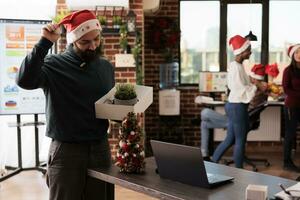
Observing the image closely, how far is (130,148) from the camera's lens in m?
2.21

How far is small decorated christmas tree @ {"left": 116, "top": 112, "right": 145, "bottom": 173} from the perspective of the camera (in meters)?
2.21

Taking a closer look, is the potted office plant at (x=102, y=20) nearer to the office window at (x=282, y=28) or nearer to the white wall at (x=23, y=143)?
the white wall at (x=23, y=143)

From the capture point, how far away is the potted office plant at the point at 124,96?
2266 mm

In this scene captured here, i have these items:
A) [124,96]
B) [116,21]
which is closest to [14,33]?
[116,21]

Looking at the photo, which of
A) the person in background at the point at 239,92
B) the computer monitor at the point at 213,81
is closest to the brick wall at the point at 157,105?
the computer monitor at the point at 213,81

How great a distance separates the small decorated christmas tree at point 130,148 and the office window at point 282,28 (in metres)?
4.96

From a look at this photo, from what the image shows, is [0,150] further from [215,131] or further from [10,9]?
[215,131]

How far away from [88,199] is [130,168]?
1.03 feet

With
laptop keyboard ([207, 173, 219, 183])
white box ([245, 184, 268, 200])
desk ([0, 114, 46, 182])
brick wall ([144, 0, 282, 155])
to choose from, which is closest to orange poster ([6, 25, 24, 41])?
desk ([0, 114, 46, 182])

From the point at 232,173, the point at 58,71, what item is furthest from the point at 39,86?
the point at 232,173

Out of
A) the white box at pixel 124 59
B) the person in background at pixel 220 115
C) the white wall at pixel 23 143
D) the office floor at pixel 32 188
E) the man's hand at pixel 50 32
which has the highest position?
the man's hand at pixel 50 32

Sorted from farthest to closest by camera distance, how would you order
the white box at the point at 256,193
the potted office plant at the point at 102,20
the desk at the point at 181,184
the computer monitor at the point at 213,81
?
the computer monitor at the point at 213,81 → the potted office plant at the point at 102,20 → the desk at the point at 181,184 → the white box at the point at 256,193

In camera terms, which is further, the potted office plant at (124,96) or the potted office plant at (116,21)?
the potted office plant at (116,21)

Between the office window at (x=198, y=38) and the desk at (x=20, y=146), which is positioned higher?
the office window at (x=198, y=38)
